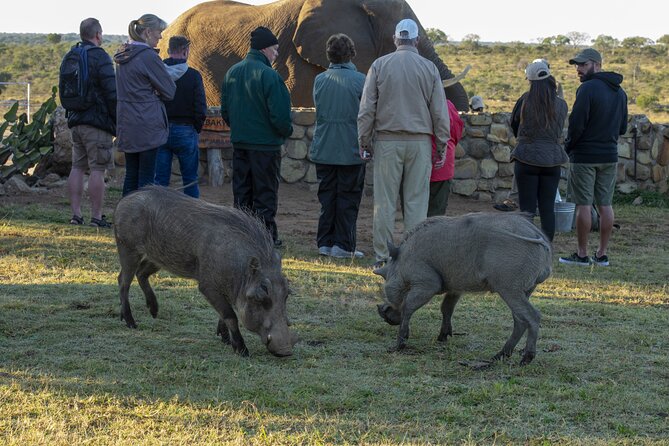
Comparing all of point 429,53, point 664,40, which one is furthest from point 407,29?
point 664,40

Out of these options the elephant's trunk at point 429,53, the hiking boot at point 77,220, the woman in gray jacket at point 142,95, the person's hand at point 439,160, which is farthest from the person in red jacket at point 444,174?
the elephant's trunk at point 429,53

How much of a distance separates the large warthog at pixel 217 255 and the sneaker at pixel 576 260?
4.72m

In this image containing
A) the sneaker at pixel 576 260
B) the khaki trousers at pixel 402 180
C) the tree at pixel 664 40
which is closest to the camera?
the khaki trousers at pixel 402 180

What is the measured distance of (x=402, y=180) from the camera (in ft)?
30.4

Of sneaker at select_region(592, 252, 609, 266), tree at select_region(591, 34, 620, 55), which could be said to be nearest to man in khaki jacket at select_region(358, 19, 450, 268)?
sneaker at select_region(592, 252, 609, 266)

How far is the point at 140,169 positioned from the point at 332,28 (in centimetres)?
860

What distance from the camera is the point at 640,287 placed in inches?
364

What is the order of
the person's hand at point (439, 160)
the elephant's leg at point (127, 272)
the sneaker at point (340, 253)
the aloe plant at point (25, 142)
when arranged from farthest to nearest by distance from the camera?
the aloe plant at point (25, 142) < the sneaker at point (340, 253) < the person's hand at point (439, 160) < the elephant's leg at point (127, 272)

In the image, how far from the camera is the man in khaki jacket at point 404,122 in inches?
348

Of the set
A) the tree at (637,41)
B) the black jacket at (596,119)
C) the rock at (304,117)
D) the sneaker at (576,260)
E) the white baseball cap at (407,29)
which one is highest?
the tree at (637,41)

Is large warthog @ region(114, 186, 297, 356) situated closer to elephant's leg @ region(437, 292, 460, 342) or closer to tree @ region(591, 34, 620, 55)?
elephant's leg @ region(437, 292, 460, 342)

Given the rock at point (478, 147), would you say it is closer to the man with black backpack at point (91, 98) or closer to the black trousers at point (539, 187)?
the black trousers at point (539, 187)

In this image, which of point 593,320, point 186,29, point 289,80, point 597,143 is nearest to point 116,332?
point 593,320

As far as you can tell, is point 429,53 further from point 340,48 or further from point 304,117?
point 340,48
